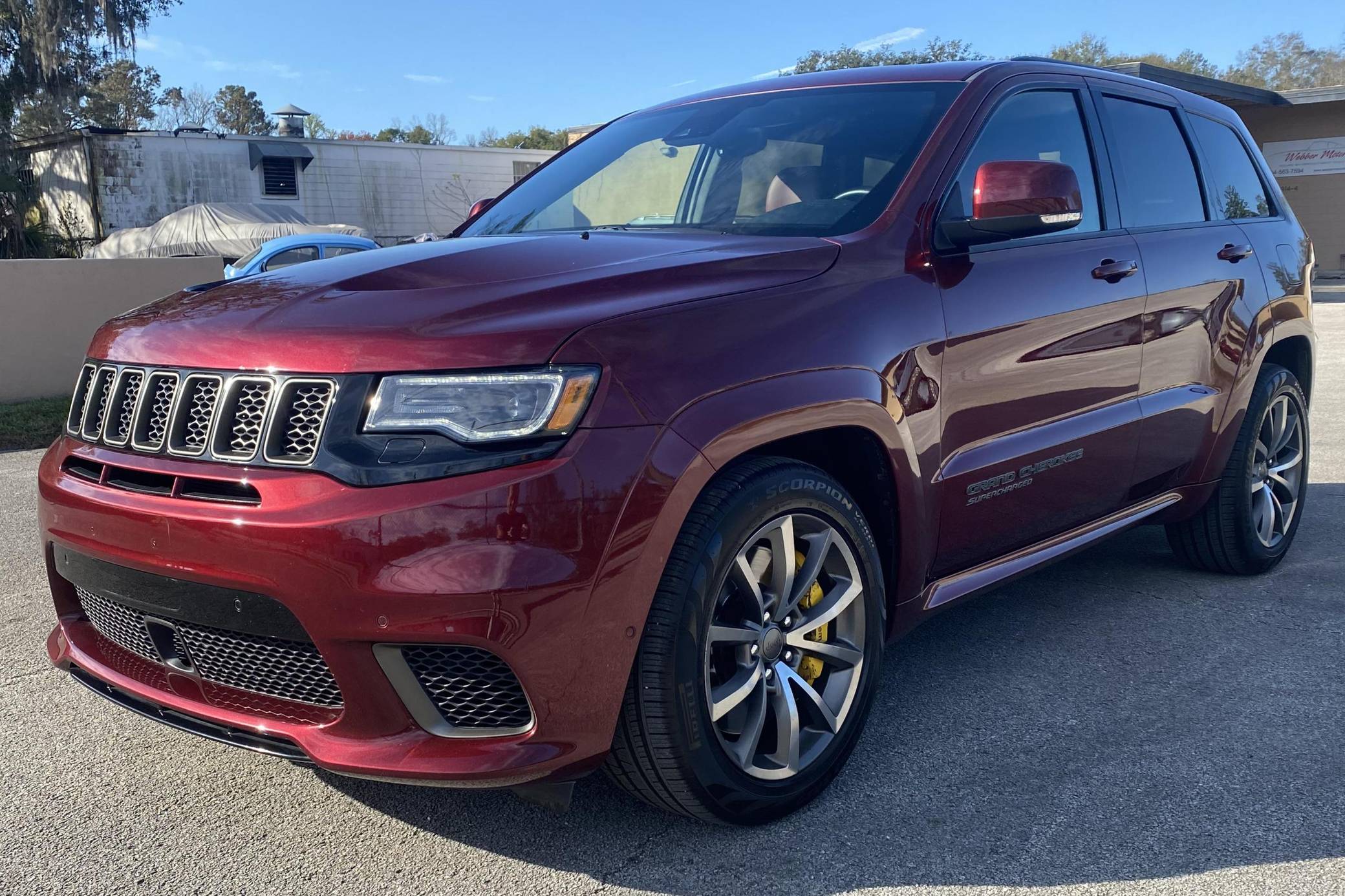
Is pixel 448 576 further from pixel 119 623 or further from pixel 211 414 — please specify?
pixel 119 623

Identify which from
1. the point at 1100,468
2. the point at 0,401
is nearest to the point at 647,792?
the point at 1100,468

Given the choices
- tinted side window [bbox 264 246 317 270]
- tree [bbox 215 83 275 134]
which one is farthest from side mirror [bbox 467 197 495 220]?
tree [bbox 215 83 275 134]

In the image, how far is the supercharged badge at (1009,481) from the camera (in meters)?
3.27

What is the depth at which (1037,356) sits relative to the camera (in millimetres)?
3428

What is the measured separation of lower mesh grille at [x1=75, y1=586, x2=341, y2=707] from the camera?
242 cm

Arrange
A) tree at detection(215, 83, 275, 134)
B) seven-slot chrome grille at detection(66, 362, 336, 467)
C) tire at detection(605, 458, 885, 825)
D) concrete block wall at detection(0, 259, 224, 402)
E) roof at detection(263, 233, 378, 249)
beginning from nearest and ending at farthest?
seven-slot chrome grille at detection(66, 362, 336, 467) < tire at detection(605, 458, 885, 825) < concrete block wall at detection(0, 259, 224, 402) < roof at detection(263, 233, 378, 249) < tree at detection(215, 83, 275, 134)

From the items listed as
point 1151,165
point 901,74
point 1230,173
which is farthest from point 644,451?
point 1230,173

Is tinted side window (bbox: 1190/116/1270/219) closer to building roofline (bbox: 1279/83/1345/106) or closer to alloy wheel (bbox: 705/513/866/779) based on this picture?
alloy wheel (bbox: 705/513/866/779)

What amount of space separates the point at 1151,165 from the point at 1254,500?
1.47 metres

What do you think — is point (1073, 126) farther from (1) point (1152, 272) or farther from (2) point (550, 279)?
(2) point (550, 279)

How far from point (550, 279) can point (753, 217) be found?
980 mm

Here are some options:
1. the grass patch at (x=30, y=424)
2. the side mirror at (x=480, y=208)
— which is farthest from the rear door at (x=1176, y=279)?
the grass patch at (x=30, y=424)

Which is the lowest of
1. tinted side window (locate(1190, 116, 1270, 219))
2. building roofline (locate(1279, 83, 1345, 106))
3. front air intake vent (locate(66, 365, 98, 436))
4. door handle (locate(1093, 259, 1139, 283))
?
front air intake vent (locate(66, 365, 98, 436))

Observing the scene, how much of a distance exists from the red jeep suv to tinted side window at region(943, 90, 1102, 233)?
2 centimetres
